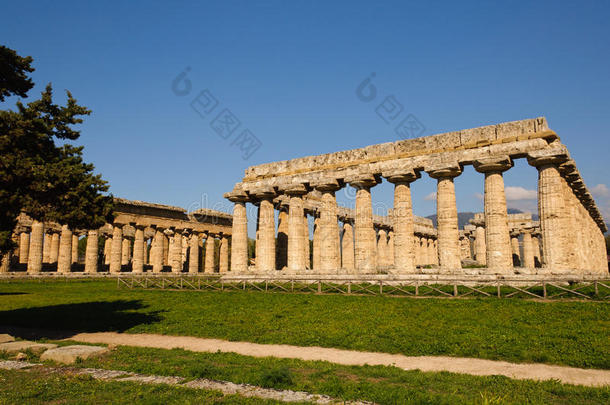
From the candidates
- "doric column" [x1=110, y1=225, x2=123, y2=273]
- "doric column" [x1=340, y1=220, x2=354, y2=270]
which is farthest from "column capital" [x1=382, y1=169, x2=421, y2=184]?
"doric column" [x1=110, y1=225, x2=123, y2=273]

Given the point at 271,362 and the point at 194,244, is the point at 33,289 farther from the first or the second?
the point at 271,362

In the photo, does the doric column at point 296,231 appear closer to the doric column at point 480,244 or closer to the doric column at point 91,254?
the doric column at point 91,254

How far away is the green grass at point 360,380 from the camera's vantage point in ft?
30.0

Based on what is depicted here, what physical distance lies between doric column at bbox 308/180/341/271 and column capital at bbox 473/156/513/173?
11592mm

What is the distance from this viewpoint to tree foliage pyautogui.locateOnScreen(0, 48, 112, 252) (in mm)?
15570

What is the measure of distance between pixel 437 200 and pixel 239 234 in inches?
780

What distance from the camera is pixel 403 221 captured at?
108ft

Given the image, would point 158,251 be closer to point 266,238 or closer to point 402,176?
point 266,238

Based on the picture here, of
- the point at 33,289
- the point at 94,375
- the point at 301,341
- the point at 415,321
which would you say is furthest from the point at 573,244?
the point at 33,289

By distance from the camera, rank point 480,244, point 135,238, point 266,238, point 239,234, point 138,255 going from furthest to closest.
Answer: point 480,244 → point 135,238 → point 138,255 → point 239,234 → point 266,238

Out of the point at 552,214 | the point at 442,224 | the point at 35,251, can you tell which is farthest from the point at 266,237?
the point at 35,251

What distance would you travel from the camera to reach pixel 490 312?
59.8ft

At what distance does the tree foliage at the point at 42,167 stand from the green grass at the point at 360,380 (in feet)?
22.7

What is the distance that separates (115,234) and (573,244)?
1983 inches
